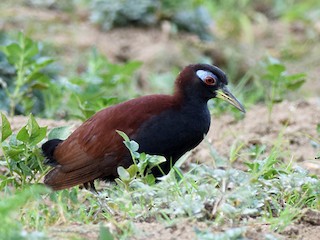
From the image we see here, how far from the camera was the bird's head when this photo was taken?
5809mm

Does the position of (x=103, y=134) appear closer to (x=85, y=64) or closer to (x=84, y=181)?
(x=84, y=181)

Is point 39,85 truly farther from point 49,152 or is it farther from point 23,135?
point 23,135

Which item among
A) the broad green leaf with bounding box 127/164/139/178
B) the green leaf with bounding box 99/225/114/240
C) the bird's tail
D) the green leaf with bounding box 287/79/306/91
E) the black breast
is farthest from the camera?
the green leaf with bounding box 287/79/306/91

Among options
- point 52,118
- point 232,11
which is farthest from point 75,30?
Result: point 52,118

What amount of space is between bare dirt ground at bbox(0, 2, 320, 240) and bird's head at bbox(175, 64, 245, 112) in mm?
598

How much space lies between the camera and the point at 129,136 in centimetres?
550

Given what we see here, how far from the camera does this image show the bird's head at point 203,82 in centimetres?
581

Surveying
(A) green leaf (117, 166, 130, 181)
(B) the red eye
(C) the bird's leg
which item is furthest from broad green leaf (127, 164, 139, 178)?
(B) the red eye

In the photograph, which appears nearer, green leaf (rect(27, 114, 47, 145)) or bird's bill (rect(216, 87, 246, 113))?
green leaf (rect(27, 114, 47, 145))

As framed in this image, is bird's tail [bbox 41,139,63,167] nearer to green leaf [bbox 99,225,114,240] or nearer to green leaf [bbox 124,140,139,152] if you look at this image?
green leaf [bbox 124,140,139,152]

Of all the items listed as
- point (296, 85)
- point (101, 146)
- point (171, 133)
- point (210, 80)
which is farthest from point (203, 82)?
point (296, 85)

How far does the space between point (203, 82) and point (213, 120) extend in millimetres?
1922

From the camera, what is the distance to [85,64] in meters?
9.78

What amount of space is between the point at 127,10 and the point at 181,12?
2.16ft
